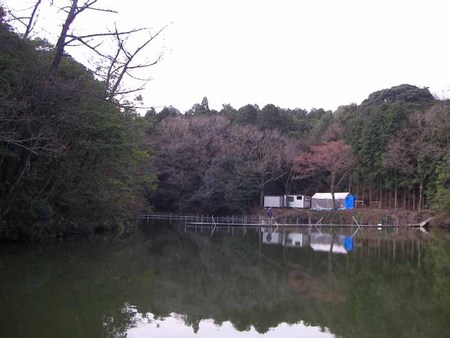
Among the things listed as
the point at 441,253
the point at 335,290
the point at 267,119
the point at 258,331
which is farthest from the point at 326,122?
the point at 258,331

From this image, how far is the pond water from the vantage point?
7.07 m

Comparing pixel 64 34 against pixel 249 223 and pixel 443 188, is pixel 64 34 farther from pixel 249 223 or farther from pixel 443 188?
pixel 443 188

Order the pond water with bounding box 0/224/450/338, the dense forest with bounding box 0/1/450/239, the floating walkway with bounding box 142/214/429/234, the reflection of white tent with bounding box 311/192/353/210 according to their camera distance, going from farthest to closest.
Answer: the reflection of white tent with bounding box 311/192/353/210
the floating walkway with bounding box 142/214/429/234
the dense forest with bounding box 0/1/450/239
the pond water with bounding box 0/224/450/338

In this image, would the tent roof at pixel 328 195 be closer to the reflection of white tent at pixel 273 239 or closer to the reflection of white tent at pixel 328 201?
the reflection of white tent at pixel 328 201

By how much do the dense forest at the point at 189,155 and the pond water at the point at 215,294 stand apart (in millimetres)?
2408

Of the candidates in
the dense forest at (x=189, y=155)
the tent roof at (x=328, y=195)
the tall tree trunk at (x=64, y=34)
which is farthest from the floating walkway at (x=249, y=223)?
the tall tree trunk at (x=64, y=34)

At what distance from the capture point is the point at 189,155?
143 ft

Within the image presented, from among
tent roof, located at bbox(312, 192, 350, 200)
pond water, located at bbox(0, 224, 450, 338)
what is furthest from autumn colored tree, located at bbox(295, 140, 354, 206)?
pond water, located at bbox(0, 224, 450, 338)

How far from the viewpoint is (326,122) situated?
2128 inches

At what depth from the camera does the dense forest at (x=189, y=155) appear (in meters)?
11.4

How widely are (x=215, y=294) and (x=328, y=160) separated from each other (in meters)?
34.6

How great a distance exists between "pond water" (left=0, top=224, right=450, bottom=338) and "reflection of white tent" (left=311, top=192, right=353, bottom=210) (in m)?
26.7

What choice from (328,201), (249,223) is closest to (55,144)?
(249,223)

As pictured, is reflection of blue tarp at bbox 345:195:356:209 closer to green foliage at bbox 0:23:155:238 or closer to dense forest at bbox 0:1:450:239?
dense forest at bbox 0:1:450:239
